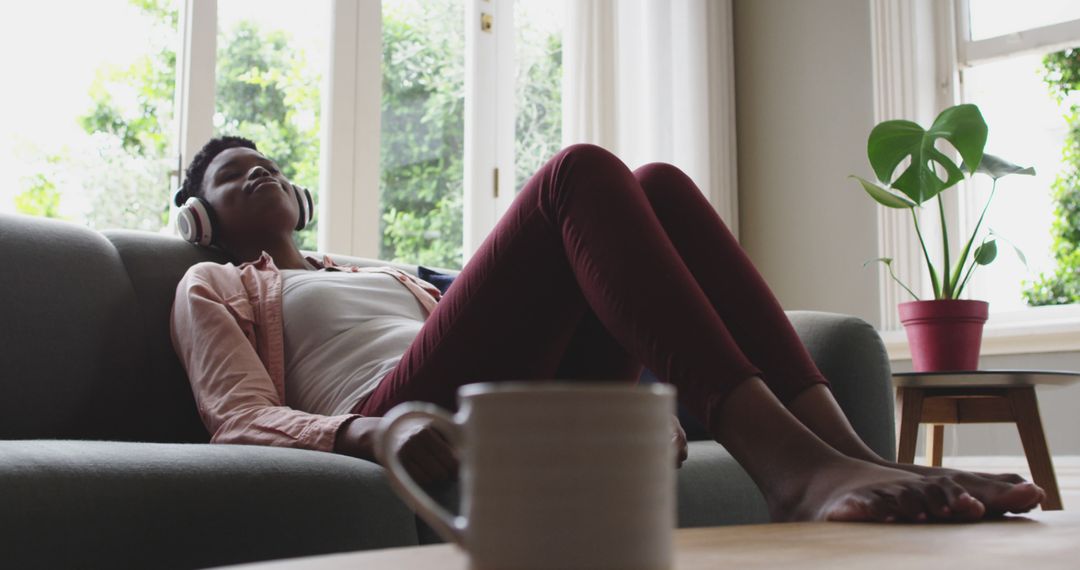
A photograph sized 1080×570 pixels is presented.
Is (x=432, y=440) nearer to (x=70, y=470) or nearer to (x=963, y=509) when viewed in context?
(x=70, y=470)

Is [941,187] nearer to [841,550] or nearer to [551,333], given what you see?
[551,333]

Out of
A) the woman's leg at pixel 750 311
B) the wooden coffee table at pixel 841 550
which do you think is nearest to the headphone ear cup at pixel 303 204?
the woman's leg at pixel 750 311

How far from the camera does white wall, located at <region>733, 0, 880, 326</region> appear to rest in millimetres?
3654

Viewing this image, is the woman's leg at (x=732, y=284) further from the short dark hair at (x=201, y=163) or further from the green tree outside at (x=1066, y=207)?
the green tree outside at (x=1066, y=207)

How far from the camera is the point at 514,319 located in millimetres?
1322

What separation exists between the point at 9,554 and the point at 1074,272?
3218 mm

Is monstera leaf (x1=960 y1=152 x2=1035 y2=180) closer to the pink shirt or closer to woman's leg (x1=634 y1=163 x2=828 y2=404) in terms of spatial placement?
woman's leg (x1=634 y1=163 x2=828 y2=404)

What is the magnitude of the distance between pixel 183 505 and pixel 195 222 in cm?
94

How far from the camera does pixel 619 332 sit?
103 cm

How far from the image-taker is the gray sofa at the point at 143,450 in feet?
3.15

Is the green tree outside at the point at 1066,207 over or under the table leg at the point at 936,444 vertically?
over

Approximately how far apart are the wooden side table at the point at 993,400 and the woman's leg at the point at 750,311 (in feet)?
3.47

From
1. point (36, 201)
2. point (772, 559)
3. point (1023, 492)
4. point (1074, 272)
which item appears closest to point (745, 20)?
point (1074, 272)

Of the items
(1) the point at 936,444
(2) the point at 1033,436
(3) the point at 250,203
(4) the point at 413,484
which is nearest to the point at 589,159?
(4) the point at 413,484
